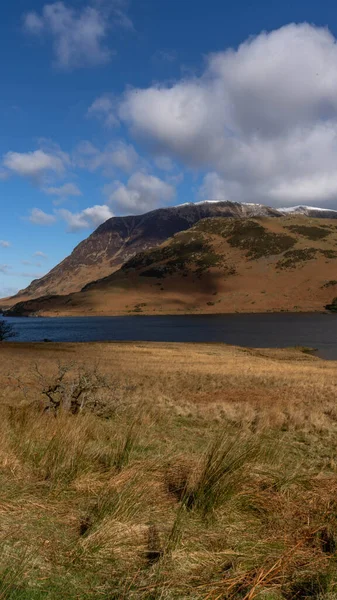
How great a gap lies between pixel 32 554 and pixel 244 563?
164 cm

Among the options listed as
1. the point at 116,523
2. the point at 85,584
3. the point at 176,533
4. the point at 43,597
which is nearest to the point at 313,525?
the point at 176,533

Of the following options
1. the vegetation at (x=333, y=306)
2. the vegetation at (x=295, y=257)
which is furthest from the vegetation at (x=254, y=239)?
the vegetation at (x=333, y=306)

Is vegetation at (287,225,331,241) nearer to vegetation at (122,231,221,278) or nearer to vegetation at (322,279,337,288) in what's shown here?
vegetation at (122,231,221,278)

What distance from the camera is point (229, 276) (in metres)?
148

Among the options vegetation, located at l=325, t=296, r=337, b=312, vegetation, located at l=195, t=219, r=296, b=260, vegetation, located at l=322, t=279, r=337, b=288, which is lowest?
vegetation, located at l=325, t=296, r=337, b=312

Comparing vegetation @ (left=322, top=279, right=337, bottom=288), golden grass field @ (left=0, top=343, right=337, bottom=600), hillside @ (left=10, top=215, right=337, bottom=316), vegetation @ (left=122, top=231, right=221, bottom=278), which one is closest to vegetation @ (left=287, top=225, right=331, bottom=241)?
hillside @ (left=10, top=215, right=337, bottom=316)

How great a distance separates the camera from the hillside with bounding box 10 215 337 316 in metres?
127

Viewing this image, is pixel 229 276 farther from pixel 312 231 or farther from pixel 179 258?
pixel 312 231

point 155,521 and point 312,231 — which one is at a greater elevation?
point 312,231

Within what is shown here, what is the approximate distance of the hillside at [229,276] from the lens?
418 feet

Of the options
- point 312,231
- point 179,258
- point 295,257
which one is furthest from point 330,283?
point 179,258

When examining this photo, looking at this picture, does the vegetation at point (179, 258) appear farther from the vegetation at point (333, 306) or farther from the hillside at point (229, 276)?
the vegetation at point (333, 306)

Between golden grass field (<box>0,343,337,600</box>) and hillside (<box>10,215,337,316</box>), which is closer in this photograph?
golden grass field (<box>0,343,337,600</box>)

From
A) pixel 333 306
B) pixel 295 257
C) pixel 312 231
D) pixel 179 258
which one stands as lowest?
pixel 333 306
